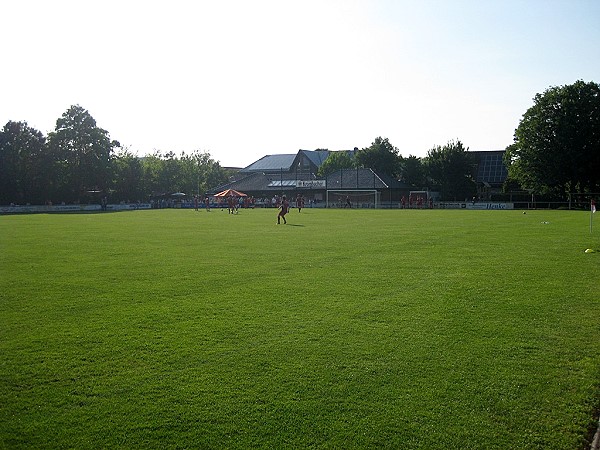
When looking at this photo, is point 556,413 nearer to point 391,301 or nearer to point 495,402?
point 495,402

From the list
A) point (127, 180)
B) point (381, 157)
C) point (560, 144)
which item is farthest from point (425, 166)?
point (127, 180)

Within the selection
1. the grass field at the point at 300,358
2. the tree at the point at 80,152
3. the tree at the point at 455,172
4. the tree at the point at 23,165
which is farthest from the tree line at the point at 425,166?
the grass field at the point at 300,358

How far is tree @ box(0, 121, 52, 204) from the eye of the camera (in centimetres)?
6850

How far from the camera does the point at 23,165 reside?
69.9 m

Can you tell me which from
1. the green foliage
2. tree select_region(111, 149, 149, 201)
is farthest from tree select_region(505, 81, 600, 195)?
the green foliage

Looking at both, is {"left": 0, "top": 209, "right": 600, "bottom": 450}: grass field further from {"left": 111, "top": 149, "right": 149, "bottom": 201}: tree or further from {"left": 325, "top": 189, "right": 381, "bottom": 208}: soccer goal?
{"left": 111, "top": 149, "right": 149, "bottom": 201}: tree

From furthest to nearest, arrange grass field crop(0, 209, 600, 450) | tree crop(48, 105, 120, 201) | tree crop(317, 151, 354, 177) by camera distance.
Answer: tree crop(317, 151, 354, 177)
tree crop(48, 105, 120, 201)
grass field crop(0, 209, 600, 450)

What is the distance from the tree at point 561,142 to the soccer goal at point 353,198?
66.4 ft

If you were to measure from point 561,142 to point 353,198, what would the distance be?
29393 mm

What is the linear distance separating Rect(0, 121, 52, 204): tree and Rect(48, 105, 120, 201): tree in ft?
6.87

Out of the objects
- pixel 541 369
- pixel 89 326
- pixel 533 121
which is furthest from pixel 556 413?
pixel 533 121

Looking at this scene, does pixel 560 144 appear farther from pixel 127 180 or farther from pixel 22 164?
pixel 22 164

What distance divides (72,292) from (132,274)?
230 centimetres

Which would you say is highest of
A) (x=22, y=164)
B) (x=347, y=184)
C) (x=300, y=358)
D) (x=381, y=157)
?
(x=381, y=157)
